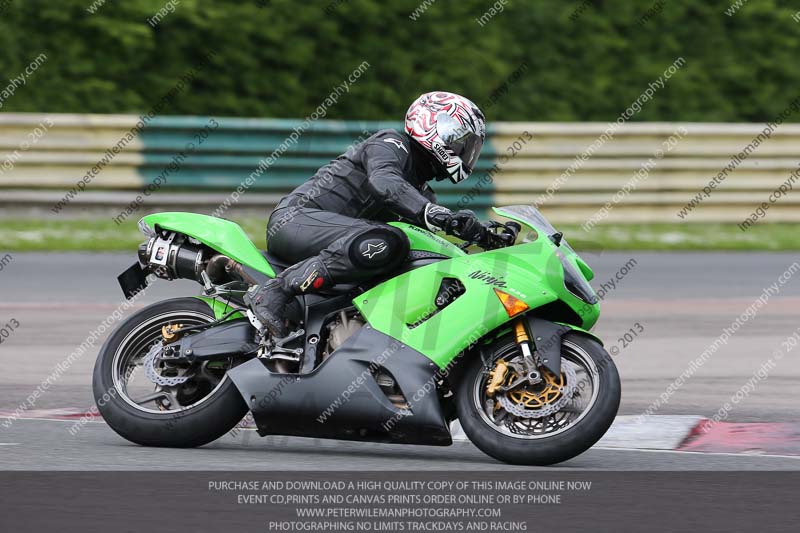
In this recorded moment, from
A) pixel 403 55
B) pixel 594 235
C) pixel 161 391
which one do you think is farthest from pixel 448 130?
pixel 403 55

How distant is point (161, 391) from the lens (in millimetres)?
6996

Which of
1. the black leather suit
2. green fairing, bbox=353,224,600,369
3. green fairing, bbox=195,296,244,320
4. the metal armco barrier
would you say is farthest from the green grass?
green fairing, bbox=353,224,600,369

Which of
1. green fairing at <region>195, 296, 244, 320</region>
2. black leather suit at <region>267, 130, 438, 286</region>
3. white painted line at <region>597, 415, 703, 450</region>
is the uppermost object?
black leather suit at <region>267, 130, 438, 286</region>

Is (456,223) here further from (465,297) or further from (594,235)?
(594,235)

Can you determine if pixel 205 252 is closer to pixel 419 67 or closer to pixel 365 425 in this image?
pixel 365 425

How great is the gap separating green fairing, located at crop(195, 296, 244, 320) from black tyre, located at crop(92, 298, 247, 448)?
0.02 meters

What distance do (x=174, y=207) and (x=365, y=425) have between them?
939cm

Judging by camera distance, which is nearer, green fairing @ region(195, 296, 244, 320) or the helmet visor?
the helmet visor

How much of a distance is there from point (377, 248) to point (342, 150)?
918cm

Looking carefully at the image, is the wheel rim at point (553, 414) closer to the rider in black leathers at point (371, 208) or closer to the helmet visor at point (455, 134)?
the rider in black leathers at point (371, 208)

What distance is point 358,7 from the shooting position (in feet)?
59.0

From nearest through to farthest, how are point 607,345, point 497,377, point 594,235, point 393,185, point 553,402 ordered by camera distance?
1. point 553,402
2. point 497,377
3. point 393,185
4. point 607,345
5. point 594,235

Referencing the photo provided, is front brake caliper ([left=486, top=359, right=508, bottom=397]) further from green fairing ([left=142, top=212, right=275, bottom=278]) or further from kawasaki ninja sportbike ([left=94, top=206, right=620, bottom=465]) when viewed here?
green fairing ([left=142, top=212, right=275, bottom=278])

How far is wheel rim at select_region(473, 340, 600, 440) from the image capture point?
21.1 feet
